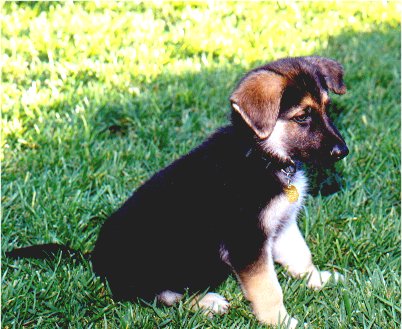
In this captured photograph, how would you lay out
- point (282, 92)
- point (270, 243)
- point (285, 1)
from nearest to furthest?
point (282, 92) → point (270, 243) → point (285, 1)

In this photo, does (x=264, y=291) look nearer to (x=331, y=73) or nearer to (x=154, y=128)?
(x=331, y=73)

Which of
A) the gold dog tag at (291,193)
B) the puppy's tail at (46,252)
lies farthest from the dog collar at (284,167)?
the puppy's tail at (46,252)

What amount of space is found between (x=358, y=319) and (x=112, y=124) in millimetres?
2865

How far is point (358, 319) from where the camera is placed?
3.56 meters

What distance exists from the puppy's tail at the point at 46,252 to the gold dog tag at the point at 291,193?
1388mm

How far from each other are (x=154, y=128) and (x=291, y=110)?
2076 mm

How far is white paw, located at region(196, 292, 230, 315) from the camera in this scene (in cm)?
374

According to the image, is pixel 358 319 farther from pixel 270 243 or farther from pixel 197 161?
pixel 197 161

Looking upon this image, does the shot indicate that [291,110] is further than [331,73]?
No

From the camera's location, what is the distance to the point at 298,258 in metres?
4.06

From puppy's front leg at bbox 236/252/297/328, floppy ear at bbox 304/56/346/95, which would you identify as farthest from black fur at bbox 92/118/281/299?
floppy ear at bbox 304/56/346/95

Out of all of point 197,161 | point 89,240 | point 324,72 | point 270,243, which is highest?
point 324,72

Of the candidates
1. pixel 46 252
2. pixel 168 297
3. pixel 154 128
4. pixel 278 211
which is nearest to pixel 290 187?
pixel 278 211

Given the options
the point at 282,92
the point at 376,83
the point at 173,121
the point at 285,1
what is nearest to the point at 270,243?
the point at 282,92
